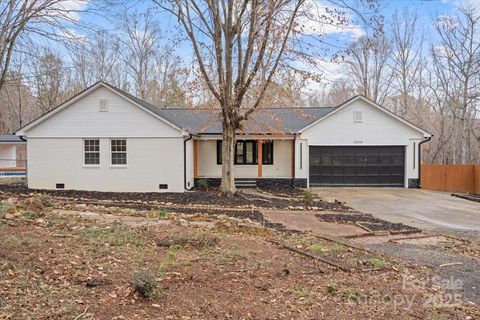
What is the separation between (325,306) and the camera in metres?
3.90

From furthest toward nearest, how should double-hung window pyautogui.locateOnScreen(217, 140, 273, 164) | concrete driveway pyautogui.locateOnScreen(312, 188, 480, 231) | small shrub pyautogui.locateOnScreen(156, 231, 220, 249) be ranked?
double-hung window pyautogui.locateOnScreen(217, 140, 273, 164)
concrete driveway pyautogui.locateOnScreen(312, 188, 480, 231)
small shrub pyautogui.locateOnScreen(156, 231, 220, 249)

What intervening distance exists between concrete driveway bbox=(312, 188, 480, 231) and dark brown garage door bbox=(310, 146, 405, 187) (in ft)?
3.16

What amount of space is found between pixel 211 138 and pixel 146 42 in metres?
18.2

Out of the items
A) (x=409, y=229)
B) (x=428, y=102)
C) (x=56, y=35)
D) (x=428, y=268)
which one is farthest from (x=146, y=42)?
(x=428, y=268)

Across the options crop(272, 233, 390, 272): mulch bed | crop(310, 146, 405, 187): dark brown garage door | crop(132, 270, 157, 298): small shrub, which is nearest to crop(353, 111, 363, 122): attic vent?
crop(310, 146, 405, 187): dark brown garage door

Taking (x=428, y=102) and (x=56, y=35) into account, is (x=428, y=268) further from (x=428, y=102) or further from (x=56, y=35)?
(x=428, y=102)

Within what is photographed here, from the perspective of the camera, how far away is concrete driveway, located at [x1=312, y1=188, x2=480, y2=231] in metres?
10.9

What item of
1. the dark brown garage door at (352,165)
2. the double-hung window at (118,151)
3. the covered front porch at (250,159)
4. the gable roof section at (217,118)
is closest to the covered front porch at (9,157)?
the gable roof section at (217,118)

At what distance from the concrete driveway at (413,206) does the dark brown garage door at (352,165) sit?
3.16 feet

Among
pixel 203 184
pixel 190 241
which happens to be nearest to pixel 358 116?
pixel 203 184

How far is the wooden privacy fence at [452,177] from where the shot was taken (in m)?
18.8

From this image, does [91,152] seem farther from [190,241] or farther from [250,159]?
[190,241]

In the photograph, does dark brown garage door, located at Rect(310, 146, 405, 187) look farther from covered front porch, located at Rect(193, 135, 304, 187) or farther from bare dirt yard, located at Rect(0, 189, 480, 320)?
bare dirt yard, located at Rect(0, 189, 480, 320)

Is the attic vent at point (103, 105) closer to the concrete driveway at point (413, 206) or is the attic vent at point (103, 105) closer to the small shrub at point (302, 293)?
the concrete driveway at point (413, 206)
